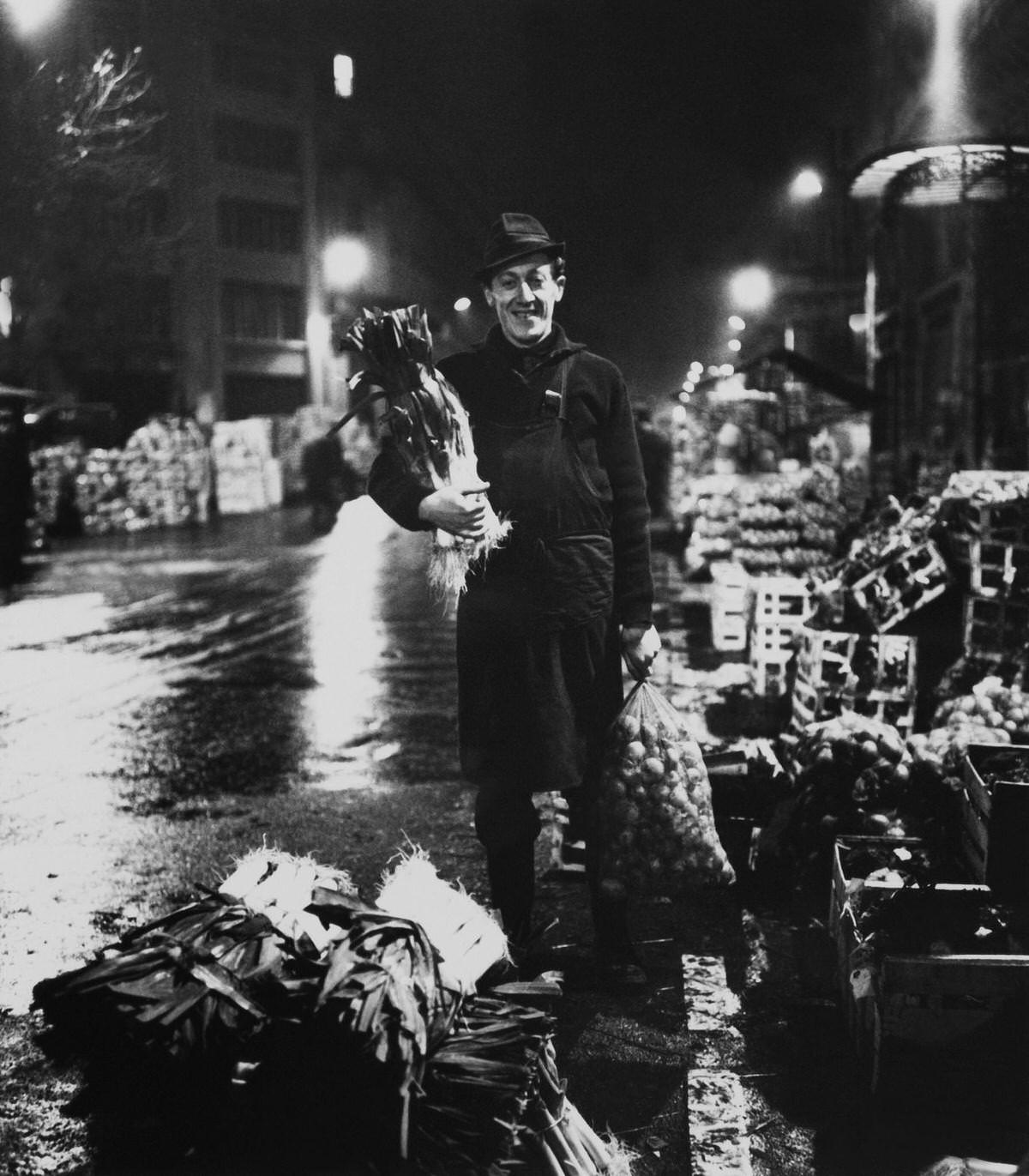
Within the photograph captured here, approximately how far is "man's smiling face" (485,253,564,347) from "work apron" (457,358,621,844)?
17 centimetres

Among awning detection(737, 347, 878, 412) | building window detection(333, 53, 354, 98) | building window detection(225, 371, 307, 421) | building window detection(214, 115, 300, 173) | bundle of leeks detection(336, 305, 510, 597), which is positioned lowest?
bundle of leeks detection(336, 305, 510, 597)

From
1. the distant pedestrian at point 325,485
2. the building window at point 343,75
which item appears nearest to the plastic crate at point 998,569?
the distant pedestrian at point 325,485

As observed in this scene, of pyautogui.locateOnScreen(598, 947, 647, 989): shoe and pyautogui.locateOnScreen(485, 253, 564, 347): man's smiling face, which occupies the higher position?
pyautogui.locateOnScreen(485, 253, 564, 347): man's smiling face

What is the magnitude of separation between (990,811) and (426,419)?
223cm

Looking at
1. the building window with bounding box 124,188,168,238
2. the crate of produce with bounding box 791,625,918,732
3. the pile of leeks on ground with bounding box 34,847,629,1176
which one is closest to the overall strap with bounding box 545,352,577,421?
the pile of leeks on ground with bounding box 34,847,629,1176

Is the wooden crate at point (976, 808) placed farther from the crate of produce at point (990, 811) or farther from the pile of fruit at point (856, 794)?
the pile of fruit at point (856, 794)

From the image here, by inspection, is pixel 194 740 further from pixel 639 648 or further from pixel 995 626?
pixel 995 626

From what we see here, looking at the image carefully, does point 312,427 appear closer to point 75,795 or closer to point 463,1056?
point 75,795

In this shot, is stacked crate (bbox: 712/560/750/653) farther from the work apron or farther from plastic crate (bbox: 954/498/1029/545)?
the work apron

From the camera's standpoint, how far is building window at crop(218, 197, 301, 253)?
60375mm

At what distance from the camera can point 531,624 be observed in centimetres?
420

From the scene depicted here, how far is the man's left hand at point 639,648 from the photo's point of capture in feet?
14.6

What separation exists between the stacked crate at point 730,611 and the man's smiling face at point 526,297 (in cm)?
727

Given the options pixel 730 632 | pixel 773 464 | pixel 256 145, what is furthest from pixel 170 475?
pixel 256 145
